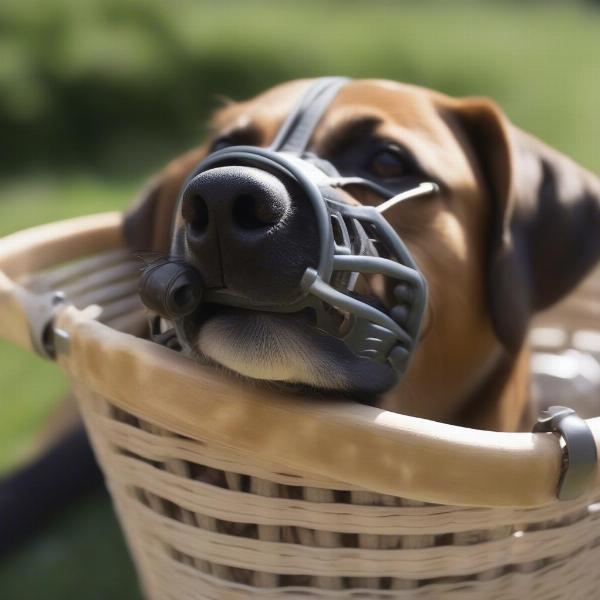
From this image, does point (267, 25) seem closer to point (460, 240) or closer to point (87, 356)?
point (460, 240)

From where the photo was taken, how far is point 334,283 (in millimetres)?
985

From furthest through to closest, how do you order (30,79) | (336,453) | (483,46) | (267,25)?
(483,46), (267,25), (30,79), (336,453)

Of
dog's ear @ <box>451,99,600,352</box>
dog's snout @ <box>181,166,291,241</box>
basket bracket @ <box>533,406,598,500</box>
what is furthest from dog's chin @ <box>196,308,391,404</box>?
dog's ear @ <box>451,99,600,352</box>

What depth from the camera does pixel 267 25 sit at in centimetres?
547

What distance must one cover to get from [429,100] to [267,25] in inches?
166

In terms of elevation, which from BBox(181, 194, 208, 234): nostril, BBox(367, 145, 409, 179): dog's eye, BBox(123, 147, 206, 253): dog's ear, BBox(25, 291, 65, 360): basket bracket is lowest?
BBox(123, 147, 206, 253): dog's ear

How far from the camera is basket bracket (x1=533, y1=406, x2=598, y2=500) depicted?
2.85 ft

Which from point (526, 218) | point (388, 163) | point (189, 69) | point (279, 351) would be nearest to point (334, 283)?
point (279, 351)

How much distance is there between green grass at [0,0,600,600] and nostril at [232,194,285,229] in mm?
2834

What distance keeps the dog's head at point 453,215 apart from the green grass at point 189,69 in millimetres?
2503

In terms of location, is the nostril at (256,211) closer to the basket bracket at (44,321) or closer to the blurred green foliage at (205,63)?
the basket bracket at (44,321)

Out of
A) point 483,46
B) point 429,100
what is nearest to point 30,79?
point 483,46

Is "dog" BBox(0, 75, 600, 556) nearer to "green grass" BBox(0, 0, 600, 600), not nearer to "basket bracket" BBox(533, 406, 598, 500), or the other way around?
"basket bracket" BBox(533, 406, 598, 500)

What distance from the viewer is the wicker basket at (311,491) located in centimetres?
87
